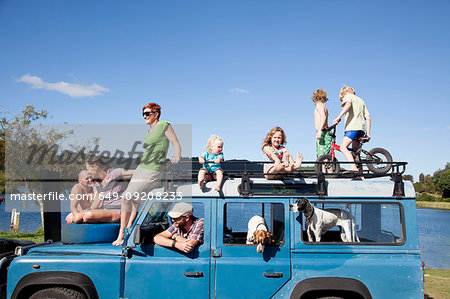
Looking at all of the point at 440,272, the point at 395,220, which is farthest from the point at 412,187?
the point at 440,272

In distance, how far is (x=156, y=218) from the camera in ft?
16.8

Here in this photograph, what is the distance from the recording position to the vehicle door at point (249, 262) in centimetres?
443

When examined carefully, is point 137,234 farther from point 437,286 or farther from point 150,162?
point 437,286

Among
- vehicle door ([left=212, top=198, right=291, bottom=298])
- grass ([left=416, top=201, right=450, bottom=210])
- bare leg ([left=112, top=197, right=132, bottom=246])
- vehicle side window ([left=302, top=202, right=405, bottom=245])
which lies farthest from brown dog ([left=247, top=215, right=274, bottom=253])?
grass ([left=416, top=201, right=450, bottom=210])

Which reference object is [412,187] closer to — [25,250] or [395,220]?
[395,220]

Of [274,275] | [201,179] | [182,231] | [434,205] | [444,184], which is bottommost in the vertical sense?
[434,205]

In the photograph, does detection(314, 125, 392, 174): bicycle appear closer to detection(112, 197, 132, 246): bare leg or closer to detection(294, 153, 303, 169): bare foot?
detection(294, 153, 303, 169): bare foot

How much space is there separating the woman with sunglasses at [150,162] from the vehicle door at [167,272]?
1.52 ft

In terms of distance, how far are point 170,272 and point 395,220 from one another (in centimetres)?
275

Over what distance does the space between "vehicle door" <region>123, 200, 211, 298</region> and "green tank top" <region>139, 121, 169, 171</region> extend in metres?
1.14

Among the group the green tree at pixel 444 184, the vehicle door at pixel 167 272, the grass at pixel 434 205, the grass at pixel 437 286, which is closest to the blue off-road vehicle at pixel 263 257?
the vehicle door at pixel 167 272

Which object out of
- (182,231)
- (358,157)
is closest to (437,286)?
(358,157)

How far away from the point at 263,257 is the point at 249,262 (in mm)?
178

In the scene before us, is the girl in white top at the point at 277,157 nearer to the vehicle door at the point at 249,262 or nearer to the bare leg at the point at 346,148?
the vehicle door at the point at 249,262
